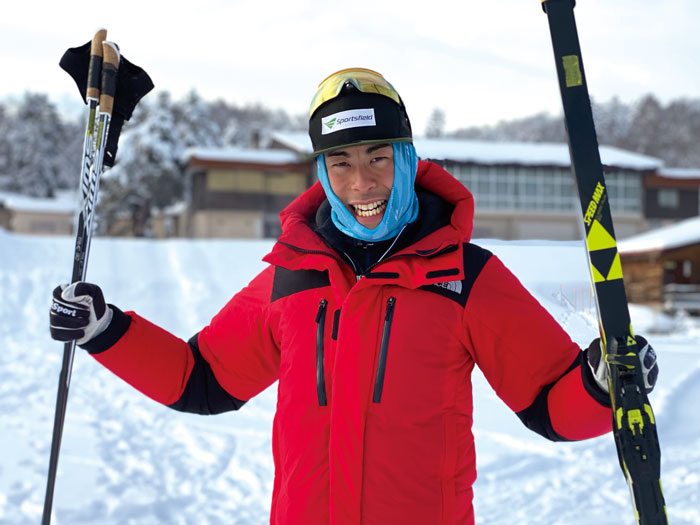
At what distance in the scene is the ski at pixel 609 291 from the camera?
1.60 metres

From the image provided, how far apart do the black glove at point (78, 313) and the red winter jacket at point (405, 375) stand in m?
0.60

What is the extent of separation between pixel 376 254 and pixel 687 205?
3396cm

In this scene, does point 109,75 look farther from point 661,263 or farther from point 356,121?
point 661,263

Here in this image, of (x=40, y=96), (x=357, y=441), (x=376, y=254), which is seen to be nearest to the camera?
(x=357, y=441)

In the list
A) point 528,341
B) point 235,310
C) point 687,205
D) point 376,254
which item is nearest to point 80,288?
point 235,310

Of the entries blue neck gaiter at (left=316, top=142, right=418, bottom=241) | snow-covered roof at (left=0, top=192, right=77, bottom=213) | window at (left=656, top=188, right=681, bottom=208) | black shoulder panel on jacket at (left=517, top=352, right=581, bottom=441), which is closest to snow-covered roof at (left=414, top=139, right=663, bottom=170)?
window at (left=656, top=188, right=681, bottom=208)

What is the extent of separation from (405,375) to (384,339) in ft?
0.38

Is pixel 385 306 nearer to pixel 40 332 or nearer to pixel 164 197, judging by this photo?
pixel 40 332

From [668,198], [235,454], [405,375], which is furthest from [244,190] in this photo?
[405,375]

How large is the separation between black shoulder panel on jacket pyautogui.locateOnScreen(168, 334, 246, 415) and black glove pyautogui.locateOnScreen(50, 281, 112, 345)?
1.10 feet

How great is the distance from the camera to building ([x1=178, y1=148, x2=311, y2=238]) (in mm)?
28203

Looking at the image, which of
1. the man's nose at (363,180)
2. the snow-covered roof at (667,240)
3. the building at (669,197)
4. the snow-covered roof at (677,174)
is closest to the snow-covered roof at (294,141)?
the snow-covered roof at (667,240)

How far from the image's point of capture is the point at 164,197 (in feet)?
98.7

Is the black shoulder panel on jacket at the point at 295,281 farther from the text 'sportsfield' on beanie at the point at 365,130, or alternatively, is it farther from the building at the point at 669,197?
the building at the point at 669,197
